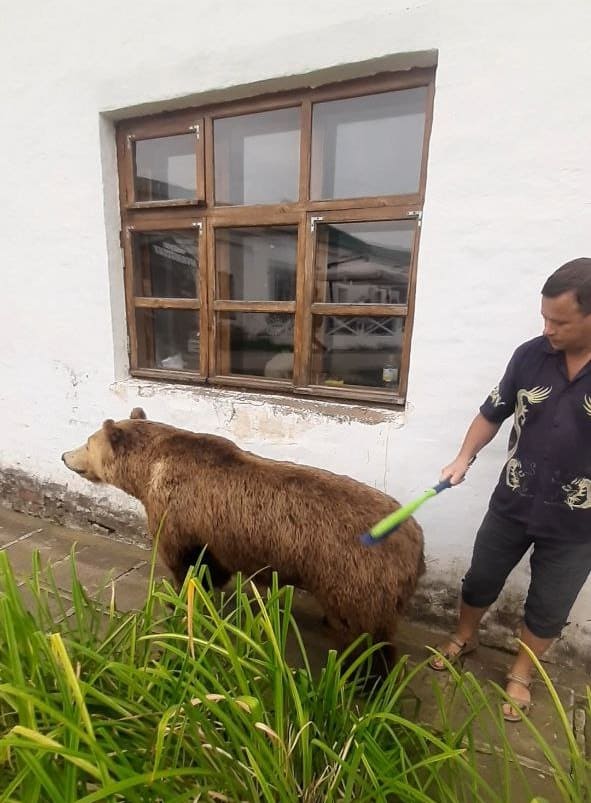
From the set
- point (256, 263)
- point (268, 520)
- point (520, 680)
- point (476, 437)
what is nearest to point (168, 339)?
point (256, 263)

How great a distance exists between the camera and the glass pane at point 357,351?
9.48 ft

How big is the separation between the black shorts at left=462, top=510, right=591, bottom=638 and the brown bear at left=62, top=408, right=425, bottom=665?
44 cm

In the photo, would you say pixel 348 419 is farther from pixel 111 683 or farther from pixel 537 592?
pixel 111 683

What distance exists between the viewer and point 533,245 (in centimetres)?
228

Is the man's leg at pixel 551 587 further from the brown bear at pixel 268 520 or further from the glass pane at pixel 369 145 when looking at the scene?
the glass pane at pixel 369 145

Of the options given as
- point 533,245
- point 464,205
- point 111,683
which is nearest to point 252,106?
point 464,205

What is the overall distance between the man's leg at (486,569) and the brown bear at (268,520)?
42 cm

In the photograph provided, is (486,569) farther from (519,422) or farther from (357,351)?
(357,351)

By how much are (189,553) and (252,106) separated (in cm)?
271

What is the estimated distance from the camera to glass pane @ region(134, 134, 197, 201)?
3213mm

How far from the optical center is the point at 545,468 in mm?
2057

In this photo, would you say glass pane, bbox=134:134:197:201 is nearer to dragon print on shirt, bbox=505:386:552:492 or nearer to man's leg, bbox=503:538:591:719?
dragon print on shirt, bbox=505:386:552:492

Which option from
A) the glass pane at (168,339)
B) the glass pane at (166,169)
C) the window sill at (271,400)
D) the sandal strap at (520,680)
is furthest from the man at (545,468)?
the glass pane at (166,169)

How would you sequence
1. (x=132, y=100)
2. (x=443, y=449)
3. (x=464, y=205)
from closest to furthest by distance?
(x=464, y=205) → (x=443, y=449) → (x=132, y=100)
